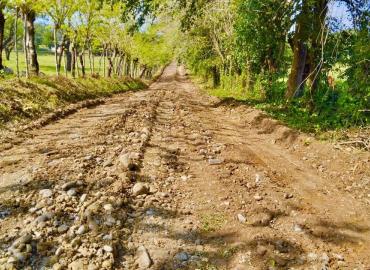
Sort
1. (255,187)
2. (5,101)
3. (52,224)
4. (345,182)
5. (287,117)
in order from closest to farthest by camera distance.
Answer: (52,224) < (255,187) < (345,182) < (5,101) < (287,117)

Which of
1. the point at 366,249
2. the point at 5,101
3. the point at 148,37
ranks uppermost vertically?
the point at 148,37

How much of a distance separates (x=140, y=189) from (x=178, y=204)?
0.72 meters

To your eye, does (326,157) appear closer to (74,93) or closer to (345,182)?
(345,182)

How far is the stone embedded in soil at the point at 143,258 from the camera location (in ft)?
14.6

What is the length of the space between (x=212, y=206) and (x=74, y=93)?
15126 millimetres

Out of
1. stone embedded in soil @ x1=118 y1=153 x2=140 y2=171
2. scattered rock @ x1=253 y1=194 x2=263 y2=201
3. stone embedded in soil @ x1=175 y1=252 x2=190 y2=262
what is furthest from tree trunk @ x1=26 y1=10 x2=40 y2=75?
stone embedded in soil @ x1=175 y1=252 x2=190 y2=262

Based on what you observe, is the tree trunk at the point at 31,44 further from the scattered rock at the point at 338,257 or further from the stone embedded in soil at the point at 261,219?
the scattered rock at the point at 338,257

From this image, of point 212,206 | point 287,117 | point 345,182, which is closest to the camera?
point 212,206

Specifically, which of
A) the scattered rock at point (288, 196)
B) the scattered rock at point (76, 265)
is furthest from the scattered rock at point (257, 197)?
the scattered rock at point (76, 265)

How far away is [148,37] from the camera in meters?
48.0

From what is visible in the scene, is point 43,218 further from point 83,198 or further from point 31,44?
point 31,44

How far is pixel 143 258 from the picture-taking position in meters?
4.58

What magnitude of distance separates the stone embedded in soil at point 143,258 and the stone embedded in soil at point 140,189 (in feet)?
5.40

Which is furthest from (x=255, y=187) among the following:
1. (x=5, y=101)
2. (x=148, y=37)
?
(x=148, y=37)
